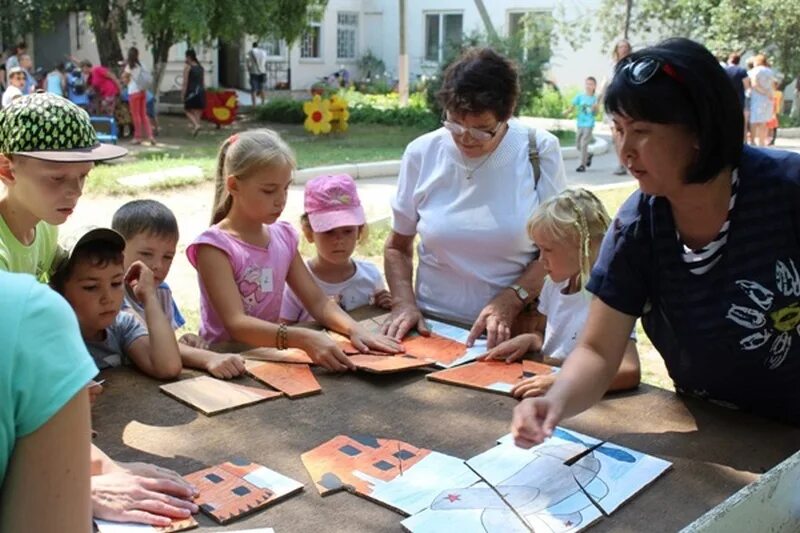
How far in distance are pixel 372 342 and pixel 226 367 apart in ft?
1.49

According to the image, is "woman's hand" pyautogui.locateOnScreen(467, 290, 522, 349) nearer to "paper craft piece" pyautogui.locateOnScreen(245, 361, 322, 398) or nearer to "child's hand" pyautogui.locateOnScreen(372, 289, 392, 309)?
"child's hand" pyautogui.locateOnScreen(372, 289, 392, 309)

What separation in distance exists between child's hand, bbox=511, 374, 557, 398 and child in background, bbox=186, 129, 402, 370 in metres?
0.47

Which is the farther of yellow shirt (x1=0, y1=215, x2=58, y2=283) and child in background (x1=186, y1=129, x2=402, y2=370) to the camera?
child in background (x1=186, y1=129, x2=402, y2=370)

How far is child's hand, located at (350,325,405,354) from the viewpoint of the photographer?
8.39ft

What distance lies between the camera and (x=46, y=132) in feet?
6.68

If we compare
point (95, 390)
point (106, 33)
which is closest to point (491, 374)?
point (95, 390)

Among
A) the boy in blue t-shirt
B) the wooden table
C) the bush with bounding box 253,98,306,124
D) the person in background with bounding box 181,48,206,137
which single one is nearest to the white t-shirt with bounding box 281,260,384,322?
the wooden table

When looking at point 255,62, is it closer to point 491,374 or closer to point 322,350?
point 322,350

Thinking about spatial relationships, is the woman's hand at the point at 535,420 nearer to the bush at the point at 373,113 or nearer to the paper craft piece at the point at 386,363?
the paper craft piece at the point at 386,363

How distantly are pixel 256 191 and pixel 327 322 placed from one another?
48 cm

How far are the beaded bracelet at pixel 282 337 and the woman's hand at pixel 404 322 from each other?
0.37 metres

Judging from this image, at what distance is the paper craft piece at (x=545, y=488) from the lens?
5.15 ft

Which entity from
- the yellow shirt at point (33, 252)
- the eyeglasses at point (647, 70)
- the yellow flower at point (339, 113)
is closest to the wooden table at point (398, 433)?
the yellow shirt at point (33, 252)

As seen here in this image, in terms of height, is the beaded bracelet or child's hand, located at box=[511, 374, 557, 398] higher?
the beaded bracelet
